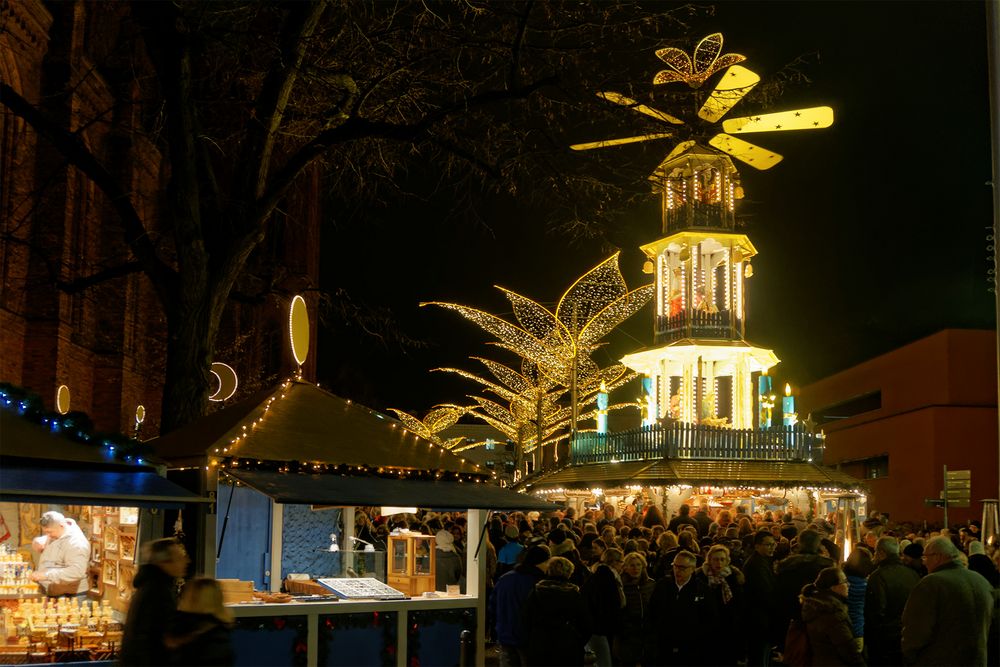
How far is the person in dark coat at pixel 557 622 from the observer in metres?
9.59

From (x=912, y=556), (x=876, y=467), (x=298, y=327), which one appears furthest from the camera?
(x=876, y=467)

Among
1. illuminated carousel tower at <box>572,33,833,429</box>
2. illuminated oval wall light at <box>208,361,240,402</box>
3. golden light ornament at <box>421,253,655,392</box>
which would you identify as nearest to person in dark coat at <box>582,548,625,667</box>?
illuminated oval wall light at <box>208,361,240,402</box>

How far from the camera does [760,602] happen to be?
11.1 metres

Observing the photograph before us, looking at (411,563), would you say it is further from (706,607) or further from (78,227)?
(78,227)

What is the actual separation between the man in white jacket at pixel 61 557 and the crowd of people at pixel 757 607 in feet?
14.0

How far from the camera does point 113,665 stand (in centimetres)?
1040

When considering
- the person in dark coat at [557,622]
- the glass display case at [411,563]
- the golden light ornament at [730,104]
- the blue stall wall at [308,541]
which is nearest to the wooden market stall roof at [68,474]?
the person in dark coat at [557,622]

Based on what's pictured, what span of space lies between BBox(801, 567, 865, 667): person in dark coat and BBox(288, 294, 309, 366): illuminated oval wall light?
650cm

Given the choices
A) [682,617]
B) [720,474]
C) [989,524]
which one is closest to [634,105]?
[682,617]

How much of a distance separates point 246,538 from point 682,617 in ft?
17.9

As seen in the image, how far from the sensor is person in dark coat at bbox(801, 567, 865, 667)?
9.09 metres

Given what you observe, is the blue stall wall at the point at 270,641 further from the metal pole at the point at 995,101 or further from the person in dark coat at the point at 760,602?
the metal pole at the point at 995,101

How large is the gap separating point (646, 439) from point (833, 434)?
37.2 metres

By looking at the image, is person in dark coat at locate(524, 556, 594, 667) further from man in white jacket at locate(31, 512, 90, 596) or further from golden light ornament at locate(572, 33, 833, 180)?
A: golden light ornament at locate(572, 33, 833, 180)
